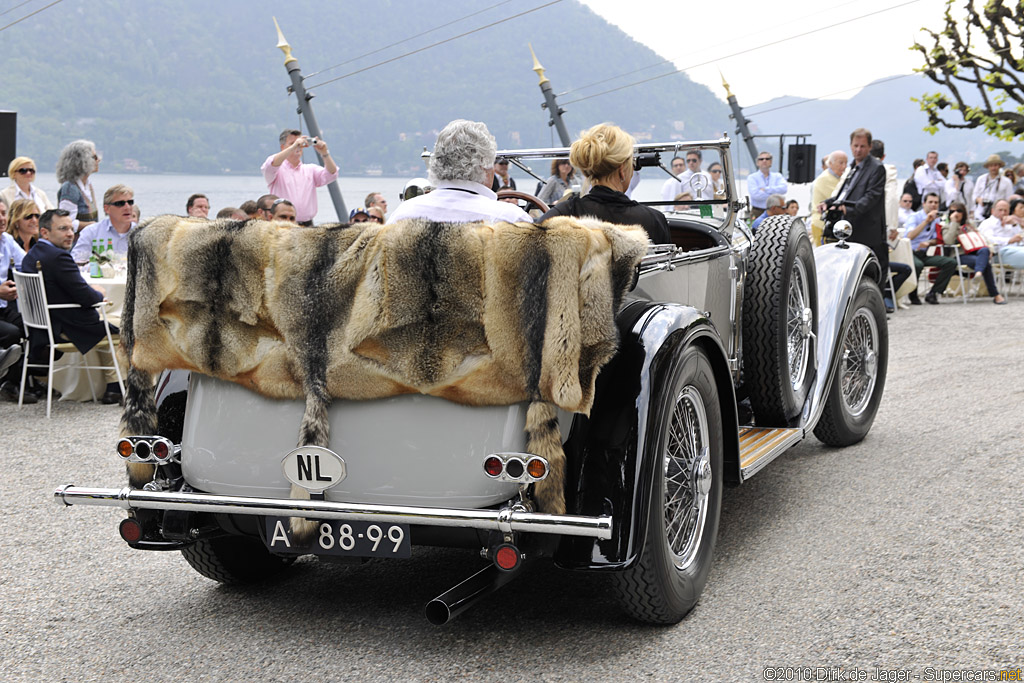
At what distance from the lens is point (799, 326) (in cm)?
539

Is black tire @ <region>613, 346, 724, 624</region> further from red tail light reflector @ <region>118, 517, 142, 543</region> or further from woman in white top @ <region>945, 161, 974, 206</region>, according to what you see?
woman in white top @ <region>945, 161, 974, 206</region>

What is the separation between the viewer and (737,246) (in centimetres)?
513

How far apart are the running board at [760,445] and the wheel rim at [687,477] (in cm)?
32

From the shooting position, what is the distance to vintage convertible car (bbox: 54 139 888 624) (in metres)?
3.09

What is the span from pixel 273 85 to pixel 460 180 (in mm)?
83497

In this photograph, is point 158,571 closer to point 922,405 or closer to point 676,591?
point 676,591

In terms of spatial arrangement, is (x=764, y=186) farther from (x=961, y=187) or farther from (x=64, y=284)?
(x=64, y=284)

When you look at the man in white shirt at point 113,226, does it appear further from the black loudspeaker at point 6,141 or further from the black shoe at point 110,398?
the black loudspeaker at point 6,141

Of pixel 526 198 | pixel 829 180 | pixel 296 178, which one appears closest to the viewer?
pixel 526 198

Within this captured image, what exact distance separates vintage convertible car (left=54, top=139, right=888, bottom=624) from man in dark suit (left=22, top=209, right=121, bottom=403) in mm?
4286

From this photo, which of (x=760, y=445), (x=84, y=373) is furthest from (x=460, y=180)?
(x=84, y=373)

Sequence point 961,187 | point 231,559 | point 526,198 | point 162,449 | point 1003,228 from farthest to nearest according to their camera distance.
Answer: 1. point 961,187
2. point 1003,228
3. point 526,198
4. point 231,559
5. point 162,449

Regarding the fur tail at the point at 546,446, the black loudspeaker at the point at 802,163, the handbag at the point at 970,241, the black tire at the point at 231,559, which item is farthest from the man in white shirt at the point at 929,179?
the fur tail at the point at 546,446

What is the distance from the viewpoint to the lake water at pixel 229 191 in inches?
258
